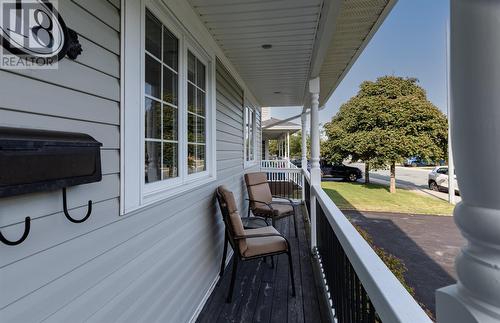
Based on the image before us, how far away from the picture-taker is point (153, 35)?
6.13 feet

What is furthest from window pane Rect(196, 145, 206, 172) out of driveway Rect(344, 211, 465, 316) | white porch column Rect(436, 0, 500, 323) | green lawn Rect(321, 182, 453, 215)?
green lawn Rect(321, 182, 453, 215)

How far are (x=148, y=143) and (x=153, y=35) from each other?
741mm

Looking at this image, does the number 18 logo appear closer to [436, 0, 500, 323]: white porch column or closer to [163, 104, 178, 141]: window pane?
[163, 104, 178, 141]: window pane

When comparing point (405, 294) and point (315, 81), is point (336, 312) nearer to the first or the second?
point (405, 294)

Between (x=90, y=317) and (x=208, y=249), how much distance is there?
1.70m

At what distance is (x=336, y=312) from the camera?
6.81 feet

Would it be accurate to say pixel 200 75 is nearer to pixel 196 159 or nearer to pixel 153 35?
pixel 196 159

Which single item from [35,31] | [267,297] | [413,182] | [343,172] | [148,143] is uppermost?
[35,31]

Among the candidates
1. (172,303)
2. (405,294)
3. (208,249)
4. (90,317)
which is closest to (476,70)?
(405,294)

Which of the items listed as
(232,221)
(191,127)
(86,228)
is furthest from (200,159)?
(86,228)

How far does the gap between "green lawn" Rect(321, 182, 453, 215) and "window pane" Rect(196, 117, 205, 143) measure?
7.68 meters

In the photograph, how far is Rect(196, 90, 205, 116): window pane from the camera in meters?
2.77

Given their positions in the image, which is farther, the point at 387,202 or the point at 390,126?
the point at 390,126

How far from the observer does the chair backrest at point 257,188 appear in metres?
4.85
